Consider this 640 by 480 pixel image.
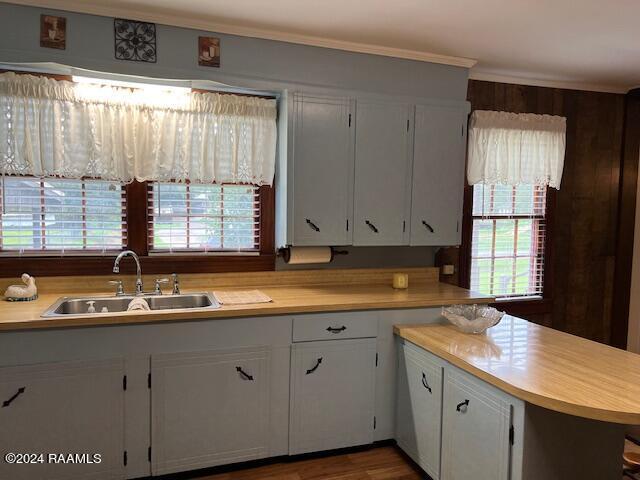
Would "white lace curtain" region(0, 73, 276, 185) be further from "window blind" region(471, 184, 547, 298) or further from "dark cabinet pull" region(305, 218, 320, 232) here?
"window blind" region(471, 184, 547, 298)

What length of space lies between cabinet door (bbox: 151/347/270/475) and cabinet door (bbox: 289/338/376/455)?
0.60ft

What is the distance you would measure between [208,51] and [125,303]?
4.84 feet

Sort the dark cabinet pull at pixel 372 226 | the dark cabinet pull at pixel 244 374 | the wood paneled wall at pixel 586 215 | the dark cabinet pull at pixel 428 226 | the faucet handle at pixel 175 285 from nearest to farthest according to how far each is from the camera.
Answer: the dark cabinet pull at pixel 244 374 → the faucet handle at pixel 175 285 → the dark cabinet pull at pixel 372 226 → the dark cabinet pull at pixel 428 226 → the wood paneled wall at pixel 586 215

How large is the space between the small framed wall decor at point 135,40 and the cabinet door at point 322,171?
2.74 ft

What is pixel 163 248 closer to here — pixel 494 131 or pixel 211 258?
pixel 211 258

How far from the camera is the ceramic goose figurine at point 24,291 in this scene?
2541 millimetres

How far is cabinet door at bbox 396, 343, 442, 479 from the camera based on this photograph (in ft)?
7.91

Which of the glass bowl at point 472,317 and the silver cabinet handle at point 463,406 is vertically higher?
the glass bowl at point 472,317

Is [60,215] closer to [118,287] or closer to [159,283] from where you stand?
[118,287]

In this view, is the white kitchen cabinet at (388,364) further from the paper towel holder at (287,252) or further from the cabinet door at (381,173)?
the paper towel holder at (287,252)

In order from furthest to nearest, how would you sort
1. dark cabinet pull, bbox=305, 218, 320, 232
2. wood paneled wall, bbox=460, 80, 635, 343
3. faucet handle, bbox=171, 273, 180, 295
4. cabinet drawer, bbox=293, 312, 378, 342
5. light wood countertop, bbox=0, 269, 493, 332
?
1. wood paneled wall, bbox=460, 80, 635, 343
2. dark cabinet pull, bbox=305, 218, 320, 232
3. faucet handle, bbox=171, 273, 180, 295
4. cabinet drawer, bbox=293, 312, 378, 342
5. light wood countertop, bbox=0, 269, 493, 332

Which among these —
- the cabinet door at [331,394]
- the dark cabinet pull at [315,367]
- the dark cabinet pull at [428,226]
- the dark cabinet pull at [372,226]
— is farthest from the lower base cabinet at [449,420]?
the dark cabinet pull at [428,226]

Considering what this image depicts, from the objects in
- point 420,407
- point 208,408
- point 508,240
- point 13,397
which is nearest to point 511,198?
point 508,240

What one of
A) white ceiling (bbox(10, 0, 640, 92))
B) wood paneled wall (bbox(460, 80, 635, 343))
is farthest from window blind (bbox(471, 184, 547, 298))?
white ceiling (bbox(10, 0, 640, 92))
